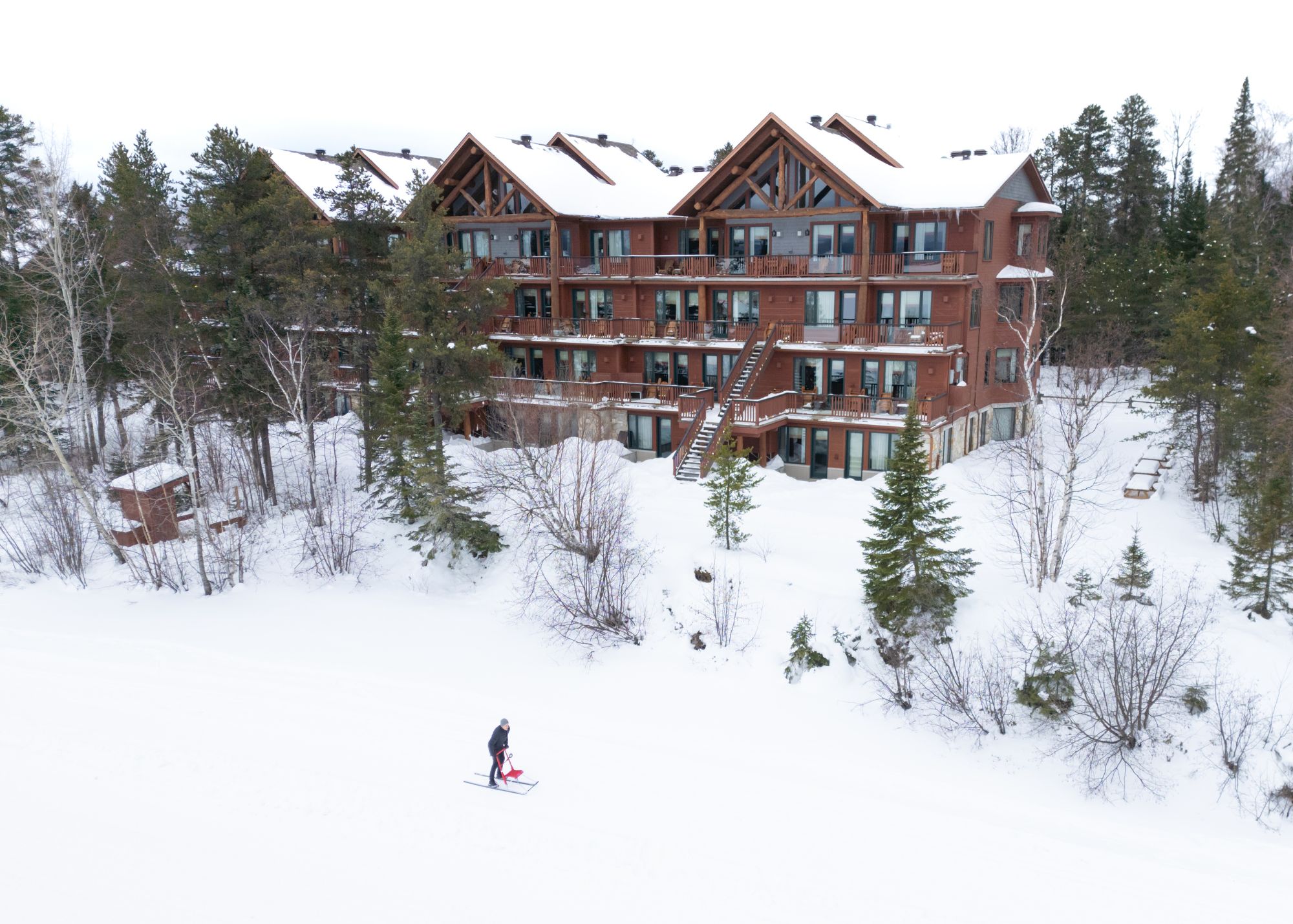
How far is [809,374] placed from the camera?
34531 millimetres

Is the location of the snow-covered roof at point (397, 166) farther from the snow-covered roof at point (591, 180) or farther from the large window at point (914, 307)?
the large window at point (914, 307)

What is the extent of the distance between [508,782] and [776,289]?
23148 mm

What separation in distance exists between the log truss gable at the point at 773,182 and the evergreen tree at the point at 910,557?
14.4 m

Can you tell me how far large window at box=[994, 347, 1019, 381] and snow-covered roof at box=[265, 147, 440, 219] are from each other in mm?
28660

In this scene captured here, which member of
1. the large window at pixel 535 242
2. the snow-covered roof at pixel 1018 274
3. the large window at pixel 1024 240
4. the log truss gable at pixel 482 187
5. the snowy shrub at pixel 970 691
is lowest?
the snowy shrub at pixel 970 691

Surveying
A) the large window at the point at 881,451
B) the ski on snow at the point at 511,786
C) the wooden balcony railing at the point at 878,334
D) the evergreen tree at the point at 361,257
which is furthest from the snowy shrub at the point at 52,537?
the large window at the point at 881,451

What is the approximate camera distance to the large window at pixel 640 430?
36438 millimetres

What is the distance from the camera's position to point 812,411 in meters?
32.6

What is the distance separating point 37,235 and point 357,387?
546 inches

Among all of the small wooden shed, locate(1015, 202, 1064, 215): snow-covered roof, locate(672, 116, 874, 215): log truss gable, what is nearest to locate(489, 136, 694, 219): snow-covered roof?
locate(672, 116, 874, 215): log truss gable

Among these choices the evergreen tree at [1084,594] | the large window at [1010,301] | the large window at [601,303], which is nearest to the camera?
the evergreen tree at [1084,594]

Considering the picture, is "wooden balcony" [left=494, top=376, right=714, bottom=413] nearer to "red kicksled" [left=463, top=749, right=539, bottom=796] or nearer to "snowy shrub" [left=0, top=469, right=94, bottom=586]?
"snowy shrub" [left=0, top=469, right=94, bottom=586]

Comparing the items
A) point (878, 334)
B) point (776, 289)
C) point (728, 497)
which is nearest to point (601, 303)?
point (776, 289)

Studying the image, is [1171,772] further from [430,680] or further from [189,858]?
[189,858]
